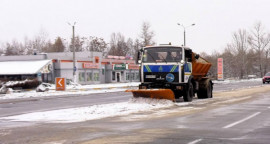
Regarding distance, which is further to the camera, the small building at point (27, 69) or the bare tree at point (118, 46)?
the bare tree at point (118, 46)

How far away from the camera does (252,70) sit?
411ft

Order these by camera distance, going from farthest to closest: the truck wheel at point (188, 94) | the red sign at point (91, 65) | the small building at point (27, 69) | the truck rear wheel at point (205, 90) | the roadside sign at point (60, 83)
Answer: the red sign at point (91, 65) → the small building at point (27, 69) → the roadside sign at point (60, 83) → the truck rear wheel at point (205, 90) → the truck wheel at point (188, 94)

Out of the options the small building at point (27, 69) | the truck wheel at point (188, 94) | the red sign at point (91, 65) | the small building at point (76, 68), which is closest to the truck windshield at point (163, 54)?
the truck wheel at point (188, 94)

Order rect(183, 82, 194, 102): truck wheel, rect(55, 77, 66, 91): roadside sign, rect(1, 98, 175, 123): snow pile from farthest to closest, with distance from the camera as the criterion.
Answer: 1. rect(55, 77, 66, 91): roadside sign
2. rect(183, 82, 194, 102): truck wheel
3. rect(1, 98, 175, 123): snow pile

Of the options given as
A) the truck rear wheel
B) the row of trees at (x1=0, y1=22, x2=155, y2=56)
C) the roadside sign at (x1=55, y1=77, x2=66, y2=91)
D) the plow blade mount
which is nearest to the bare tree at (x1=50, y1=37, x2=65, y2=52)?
the row of trees at (x1=0, y1=22, x2=155, y2=56)

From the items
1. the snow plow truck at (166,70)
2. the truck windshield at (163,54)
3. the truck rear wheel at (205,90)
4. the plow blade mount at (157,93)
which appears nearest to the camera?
the plow blade mount at (157,93)

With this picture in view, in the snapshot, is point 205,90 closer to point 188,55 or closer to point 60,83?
point 188,55

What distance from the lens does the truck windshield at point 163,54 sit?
782 inches

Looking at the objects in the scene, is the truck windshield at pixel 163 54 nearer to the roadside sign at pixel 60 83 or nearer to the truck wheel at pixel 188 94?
the truck wheel at pixel 188 94

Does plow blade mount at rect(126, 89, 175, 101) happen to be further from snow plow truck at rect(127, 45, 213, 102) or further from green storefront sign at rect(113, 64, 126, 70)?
green storefront sign at rect(113, 64, 126, 70)

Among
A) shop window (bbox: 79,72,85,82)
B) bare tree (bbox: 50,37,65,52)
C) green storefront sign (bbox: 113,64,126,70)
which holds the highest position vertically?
bare tree (bbox: 50,37,65,52)

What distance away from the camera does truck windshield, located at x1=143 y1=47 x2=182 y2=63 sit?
19.9m

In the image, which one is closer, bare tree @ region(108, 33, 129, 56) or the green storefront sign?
the green storefront sign

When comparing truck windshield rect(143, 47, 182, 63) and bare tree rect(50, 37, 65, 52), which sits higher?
bare tree rect(50, 37, 65, 52)
